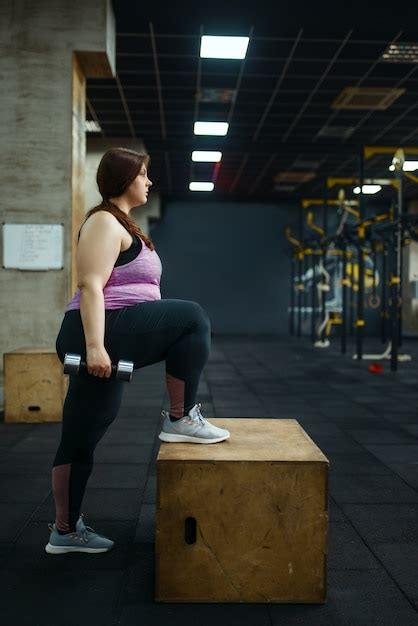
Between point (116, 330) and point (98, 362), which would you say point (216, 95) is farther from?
point (98, 362)

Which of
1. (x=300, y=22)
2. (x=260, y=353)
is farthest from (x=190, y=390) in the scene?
(x=260, y=353)

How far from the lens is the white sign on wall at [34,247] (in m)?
5.86

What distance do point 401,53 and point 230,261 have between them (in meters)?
11.0

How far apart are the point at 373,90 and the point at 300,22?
8.80 ft

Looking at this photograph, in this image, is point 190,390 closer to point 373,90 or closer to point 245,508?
point 245,508

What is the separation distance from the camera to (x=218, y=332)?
1845cm

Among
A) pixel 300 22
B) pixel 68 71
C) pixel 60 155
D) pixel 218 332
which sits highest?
pixel 300 22

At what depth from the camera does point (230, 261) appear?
18641 millimetres

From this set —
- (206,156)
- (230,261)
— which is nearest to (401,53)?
(206,156)

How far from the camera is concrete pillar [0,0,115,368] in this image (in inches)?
230

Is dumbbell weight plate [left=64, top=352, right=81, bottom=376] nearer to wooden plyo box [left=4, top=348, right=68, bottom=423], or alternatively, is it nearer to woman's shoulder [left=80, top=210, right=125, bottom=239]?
woman's shoulder [left=80, top=210, right=125, bottom=239]

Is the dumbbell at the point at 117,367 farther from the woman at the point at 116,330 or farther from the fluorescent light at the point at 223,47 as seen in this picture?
the fluorescent light at the point at 223,47

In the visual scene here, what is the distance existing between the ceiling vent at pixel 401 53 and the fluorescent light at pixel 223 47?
1.61 m

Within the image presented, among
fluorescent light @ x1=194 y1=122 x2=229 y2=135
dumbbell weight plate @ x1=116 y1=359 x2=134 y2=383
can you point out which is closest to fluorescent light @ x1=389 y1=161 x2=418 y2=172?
fluorescent light @ x1=194 y1=122 x2=229 y2=135
